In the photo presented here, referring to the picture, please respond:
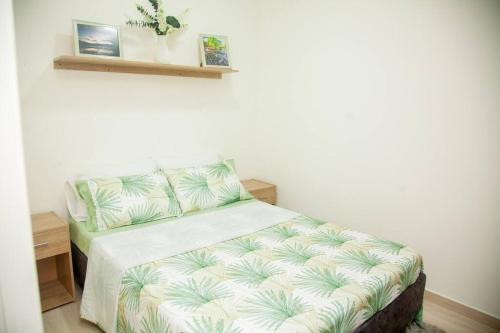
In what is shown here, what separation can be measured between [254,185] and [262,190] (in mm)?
132

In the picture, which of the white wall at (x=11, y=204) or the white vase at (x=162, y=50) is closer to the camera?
the white wall at (x=11, y=204)

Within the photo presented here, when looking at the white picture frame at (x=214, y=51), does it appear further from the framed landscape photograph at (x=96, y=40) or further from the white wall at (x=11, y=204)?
the white wall at (x=11, y=204)

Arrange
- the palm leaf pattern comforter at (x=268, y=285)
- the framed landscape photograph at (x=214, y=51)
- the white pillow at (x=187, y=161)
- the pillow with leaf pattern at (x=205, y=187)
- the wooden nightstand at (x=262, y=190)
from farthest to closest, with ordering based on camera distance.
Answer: the wooden nightstand at (x=262, y=190) < the framed landscape photograph at (x=214, y=51) < the white pillow at (x=187, y=161) < the pillow with leaf pattern at (x=205, y=187) < the palm leaf pattern comforter at (x=268, y=285)

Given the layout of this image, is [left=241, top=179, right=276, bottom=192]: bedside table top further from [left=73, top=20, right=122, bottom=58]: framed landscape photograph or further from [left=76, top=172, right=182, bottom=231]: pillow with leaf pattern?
[left=73, top=20, right=122, bottom=58]: framed landscape photograph

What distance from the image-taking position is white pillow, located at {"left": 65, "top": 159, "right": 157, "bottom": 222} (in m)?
2.32

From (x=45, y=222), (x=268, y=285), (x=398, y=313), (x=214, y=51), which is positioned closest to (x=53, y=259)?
(x=45, y=222)

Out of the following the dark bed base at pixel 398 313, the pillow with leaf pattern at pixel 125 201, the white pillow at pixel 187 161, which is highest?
the white pillow at pixel 187 161

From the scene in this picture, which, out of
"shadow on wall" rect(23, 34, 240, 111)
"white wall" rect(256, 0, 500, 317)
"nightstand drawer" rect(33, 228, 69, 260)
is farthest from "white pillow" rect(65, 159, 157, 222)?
"white wall" rect(256, 0, 500, 317)

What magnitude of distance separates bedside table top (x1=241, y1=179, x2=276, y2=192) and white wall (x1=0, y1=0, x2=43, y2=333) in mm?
2314

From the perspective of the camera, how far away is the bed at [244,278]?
132 cm

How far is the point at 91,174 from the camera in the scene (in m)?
2.39

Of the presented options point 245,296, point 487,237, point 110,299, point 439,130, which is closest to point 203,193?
point 110,299

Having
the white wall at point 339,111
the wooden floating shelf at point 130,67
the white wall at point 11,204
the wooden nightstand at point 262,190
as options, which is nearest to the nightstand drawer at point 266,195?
the wooden nightstand at point 262,190

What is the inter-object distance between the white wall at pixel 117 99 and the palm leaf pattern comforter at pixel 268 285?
1.21m
